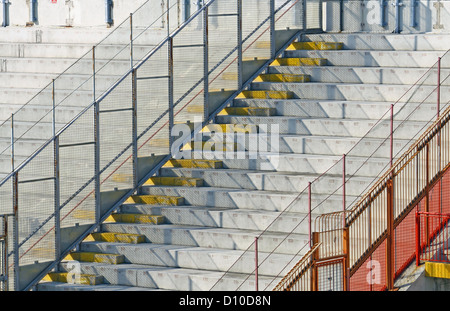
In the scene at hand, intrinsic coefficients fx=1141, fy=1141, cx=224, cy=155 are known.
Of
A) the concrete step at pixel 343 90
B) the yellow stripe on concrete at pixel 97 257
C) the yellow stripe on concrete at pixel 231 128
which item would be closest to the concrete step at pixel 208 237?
the yellow stripe on concrete at pixel 97 257

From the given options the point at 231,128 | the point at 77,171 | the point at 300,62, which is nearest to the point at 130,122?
the point at 77,171

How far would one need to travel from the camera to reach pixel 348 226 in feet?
42.8

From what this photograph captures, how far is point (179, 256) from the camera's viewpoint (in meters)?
14.4

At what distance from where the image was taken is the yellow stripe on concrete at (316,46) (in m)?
17.2

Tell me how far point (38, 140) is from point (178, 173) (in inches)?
79.8

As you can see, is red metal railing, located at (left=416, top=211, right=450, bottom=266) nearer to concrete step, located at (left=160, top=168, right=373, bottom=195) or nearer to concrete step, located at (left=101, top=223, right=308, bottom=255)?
concrete step, located at (left=160, top=168, right=373, bottom=195)

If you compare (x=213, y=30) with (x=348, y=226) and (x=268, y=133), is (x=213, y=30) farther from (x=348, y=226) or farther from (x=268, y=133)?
(x=348, y=226)

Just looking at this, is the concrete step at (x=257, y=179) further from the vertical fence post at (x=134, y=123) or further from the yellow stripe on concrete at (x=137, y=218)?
the yellow stripe on concrete at (x=137, y=218)

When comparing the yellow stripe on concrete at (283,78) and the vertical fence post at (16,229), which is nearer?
the vertical fence post at (16,229)

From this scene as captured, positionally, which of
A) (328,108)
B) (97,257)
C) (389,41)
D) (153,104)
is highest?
(389,41)

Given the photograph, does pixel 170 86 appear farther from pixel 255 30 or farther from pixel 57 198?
pixel 57 198

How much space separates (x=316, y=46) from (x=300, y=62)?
0.46 m

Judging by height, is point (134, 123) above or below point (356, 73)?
below

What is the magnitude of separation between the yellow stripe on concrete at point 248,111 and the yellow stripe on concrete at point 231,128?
1.36 feet
